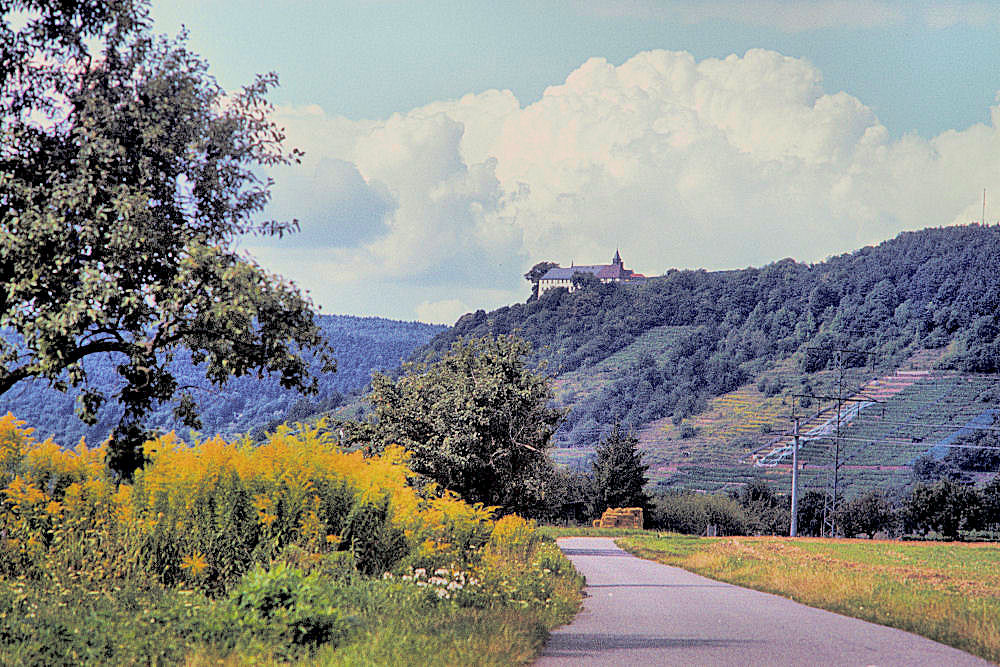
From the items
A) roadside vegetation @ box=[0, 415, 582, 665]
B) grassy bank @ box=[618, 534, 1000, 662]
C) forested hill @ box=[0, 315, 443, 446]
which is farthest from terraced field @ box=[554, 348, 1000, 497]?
roadside vegetation @ box=[0, 415, 582, 665]

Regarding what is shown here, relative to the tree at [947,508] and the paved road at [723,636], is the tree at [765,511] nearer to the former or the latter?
the tree at [947,508]

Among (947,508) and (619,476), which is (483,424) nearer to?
(947,508)

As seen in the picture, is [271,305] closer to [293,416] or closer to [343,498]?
[343,498]

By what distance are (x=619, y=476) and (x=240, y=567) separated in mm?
88346

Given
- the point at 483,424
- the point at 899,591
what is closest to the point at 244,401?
the point at 483,424

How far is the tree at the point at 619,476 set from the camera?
98.4m

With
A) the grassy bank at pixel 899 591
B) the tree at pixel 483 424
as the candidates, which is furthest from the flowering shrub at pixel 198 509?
the tree at pixel 483 424

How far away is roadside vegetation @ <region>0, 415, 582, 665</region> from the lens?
8.62 m

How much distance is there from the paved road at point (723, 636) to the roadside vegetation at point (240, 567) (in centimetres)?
65

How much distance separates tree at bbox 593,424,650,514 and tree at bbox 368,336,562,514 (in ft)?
215

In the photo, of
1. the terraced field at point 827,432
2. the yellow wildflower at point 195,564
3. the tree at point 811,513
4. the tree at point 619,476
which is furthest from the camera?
the terraced field at point 827,432

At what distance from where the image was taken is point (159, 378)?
14.6 m

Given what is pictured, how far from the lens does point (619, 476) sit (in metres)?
98.4

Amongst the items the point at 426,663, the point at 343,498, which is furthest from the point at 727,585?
the point at 426,663
